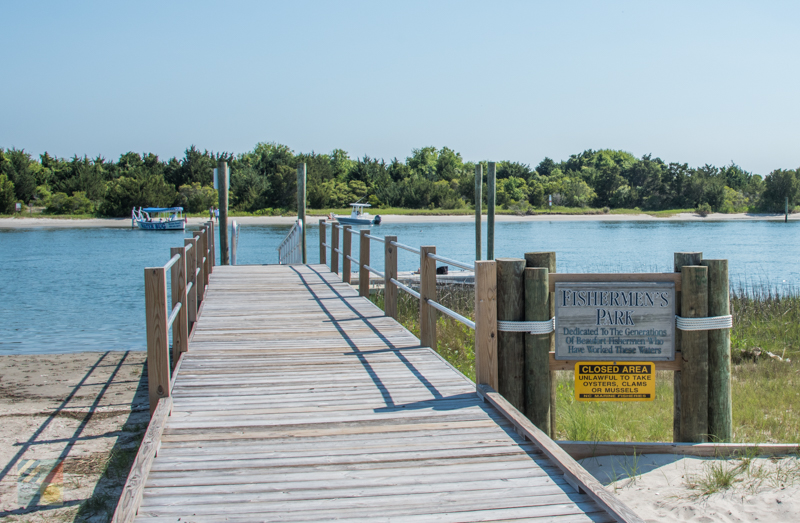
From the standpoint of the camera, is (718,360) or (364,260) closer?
(718,360)

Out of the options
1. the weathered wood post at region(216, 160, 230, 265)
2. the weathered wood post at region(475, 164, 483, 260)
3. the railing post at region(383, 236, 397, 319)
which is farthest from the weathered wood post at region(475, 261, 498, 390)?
the weathered wood post at region(475, 164, 483, 260)

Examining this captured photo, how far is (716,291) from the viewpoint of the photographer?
469cm

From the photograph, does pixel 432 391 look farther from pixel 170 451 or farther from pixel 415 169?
pixel 415 169

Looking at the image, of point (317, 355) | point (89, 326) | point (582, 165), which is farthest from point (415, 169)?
point (317, 355)

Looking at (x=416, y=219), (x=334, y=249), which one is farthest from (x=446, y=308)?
(x=416, y=219)

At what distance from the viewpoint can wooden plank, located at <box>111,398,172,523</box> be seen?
2.71 m

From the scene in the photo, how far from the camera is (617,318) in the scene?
15.3 ft

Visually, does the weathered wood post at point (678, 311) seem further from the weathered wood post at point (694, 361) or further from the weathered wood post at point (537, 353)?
the weathered wood post at point (537, 353)

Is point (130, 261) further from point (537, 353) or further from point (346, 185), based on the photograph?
point (346, 185)

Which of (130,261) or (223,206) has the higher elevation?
(223,206)

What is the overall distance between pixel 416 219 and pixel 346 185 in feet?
36.4

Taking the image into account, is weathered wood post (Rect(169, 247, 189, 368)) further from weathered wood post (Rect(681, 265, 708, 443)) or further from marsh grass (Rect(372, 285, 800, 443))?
weathered wood post (Rect(681, 265, 708, 443))

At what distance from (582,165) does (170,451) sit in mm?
113076

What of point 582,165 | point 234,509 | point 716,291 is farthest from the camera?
point 582,165
